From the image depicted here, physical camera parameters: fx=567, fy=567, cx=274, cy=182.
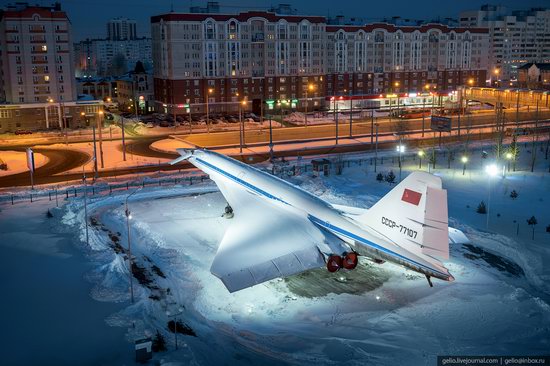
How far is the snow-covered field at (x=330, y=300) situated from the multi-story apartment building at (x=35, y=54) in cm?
6071

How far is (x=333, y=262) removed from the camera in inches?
1280

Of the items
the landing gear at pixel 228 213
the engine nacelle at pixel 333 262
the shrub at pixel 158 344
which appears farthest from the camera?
the landing gear at pixel 228 213

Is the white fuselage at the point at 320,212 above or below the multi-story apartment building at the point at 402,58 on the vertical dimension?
below

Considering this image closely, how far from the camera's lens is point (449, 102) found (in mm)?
→ 140250

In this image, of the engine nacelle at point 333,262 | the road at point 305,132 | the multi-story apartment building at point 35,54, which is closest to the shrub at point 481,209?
the engine nacelle at point 333,262

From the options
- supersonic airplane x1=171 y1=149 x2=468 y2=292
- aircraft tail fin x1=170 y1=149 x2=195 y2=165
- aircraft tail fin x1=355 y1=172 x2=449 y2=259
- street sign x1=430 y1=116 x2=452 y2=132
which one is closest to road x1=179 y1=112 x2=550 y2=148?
street sign x1=430 y1=116 x2=452 y2=132

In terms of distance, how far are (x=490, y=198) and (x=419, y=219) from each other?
969 inches

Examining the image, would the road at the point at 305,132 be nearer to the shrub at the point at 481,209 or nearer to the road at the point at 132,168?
the road at the point at 132,168

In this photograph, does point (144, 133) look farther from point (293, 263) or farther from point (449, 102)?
point (449, 102)

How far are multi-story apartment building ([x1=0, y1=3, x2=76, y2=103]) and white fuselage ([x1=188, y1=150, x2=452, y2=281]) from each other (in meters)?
61.9

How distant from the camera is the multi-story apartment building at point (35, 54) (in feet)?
318

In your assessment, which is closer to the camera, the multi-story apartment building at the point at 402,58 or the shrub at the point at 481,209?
the shrub at the point at 481,209

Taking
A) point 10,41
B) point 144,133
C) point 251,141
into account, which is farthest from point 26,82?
point 251,141

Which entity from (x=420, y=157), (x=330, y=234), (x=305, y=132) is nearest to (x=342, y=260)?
(x=330, y=234)
